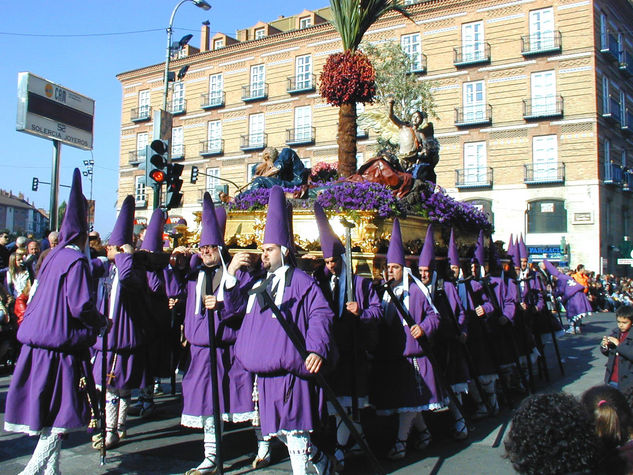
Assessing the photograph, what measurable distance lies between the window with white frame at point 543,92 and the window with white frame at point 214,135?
63.9 ft

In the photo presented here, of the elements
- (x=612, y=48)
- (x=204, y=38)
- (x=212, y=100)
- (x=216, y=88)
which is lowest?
(x=212, y=100)

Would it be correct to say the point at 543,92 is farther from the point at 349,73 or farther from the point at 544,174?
the point at 349,73

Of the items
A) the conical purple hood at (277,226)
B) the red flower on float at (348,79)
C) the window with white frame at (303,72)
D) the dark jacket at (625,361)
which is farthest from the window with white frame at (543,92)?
the conical purple hood at (277,226)

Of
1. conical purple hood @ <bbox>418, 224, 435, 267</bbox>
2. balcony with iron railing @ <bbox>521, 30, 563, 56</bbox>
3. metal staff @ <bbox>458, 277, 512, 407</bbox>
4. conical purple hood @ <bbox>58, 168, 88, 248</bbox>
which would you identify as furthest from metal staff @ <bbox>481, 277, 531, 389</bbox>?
balcony with iron railing @ <bbox>521, 30, 563, 56</bbox>

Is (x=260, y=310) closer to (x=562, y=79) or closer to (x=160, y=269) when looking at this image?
(x=160, y=269)

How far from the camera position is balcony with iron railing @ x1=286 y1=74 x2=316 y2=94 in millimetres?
36750

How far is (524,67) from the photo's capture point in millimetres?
31062

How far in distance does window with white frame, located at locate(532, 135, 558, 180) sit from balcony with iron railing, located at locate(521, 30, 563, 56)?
409 centimetres

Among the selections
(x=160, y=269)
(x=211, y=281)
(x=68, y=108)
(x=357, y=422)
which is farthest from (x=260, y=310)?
(x=68, y=108)

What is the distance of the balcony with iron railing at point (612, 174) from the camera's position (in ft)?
100

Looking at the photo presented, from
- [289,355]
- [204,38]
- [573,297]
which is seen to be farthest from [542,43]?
[289,355]

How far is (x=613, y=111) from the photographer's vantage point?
31891 millimetres

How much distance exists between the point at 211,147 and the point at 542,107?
20.8m

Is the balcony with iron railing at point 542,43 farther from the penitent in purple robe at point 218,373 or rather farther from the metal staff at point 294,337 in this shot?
the metal staff at point 294,337
